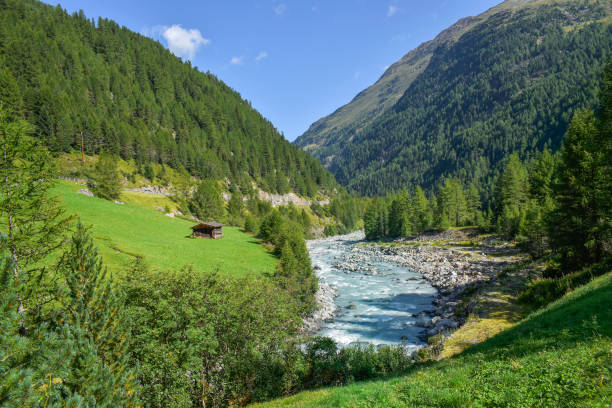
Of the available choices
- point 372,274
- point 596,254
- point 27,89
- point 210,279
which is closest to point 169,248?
point 210,279

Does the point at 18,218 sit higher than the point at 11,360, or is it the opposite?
the point at 18,218

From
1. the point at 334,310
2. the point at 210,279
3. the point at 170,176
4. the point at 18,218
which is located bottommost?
the point at 334,310

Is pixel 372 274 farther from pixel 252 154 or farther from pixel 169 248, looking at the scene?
pixel 252 154

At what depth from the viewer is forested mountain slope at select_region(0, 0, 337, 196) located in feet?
304

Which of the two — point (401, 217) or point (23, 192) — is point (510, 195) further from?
point (23, 192)

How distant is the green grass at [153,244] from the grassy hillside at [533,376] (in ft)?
71.5

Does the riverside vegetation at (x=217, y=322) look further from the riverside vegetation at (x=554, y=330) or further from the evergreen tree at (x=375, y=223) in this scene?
the evergreen tree at (x=375, y=223)

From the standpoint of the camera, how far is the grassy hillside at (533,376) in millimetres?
6934

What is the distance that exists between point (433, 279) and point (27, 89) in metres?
134

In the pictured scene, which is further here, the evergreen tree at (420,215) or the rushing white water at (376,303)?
the evergreen tree at (420,215)

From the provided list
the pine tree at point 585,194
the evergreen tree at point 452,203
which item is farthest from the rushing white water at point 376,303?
the evergreen tree at point 452,203

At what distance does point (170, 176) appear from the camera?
105 metres

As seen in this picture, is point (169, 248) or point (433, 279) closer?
point (169, 248)

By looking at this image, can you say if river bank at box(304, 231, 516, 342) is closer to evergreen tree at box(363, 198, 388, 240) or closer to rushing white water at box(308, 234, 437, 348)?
rushing white water at box(308, 234, 437, 348)
